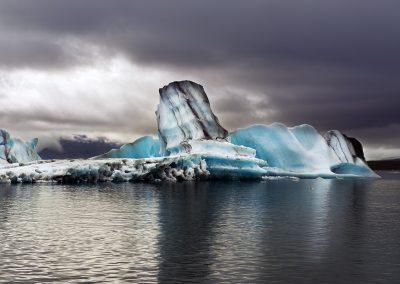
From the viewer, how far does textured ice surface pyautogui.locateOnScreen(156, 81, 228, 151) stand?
8294cm

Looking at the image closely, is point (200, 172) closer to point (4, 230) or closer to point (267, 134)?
point (267, 134)

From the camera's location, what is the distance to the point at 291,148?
3460 inches

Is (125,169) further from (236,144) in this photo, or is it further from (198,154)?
(236,144)

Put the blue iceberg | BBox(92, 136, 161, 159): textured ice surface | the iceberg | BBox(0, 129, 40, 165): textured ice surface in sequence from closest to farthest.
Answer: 1. the iceberg
2. the blue iceberg
3. BBox(92, 136, 161, 159): textured ice surface
4. BBox(0, 129, 40, 165): textured ice surface

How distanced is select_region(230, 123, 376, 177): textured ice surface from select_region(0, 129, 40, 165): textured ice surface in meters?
41.1

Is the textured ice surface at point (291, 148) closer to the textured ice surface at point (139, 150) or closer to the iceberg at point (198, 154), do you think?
the iceberg at point (198, 154)

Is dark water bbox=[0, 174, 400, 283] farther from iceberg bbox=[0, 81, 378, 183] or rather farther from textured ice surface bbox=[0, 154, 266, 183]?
iceberg bbox=[0, 81, 378, 183]

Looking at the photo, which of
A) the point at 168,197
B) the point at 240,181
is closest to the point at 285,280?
the point at 168,197

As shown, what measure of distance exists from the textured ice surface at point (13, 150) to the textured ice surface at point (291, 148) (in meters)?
41.1

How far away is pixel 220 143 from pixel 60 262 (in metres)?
59.4

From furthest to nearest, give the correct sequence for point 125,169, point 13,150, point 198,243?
point 13,150 < point 125,169 < point 198,243

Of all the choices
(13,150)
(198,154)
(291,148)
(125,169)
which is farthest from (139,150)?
(291,148)

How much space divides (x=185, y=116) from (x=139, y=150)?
14573 millimetres

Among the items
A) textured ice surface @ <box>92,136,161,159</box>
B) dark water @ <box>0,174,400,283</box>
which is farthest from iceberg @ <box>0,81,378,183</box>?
dark water @ <box>0,174,400,283</box>
